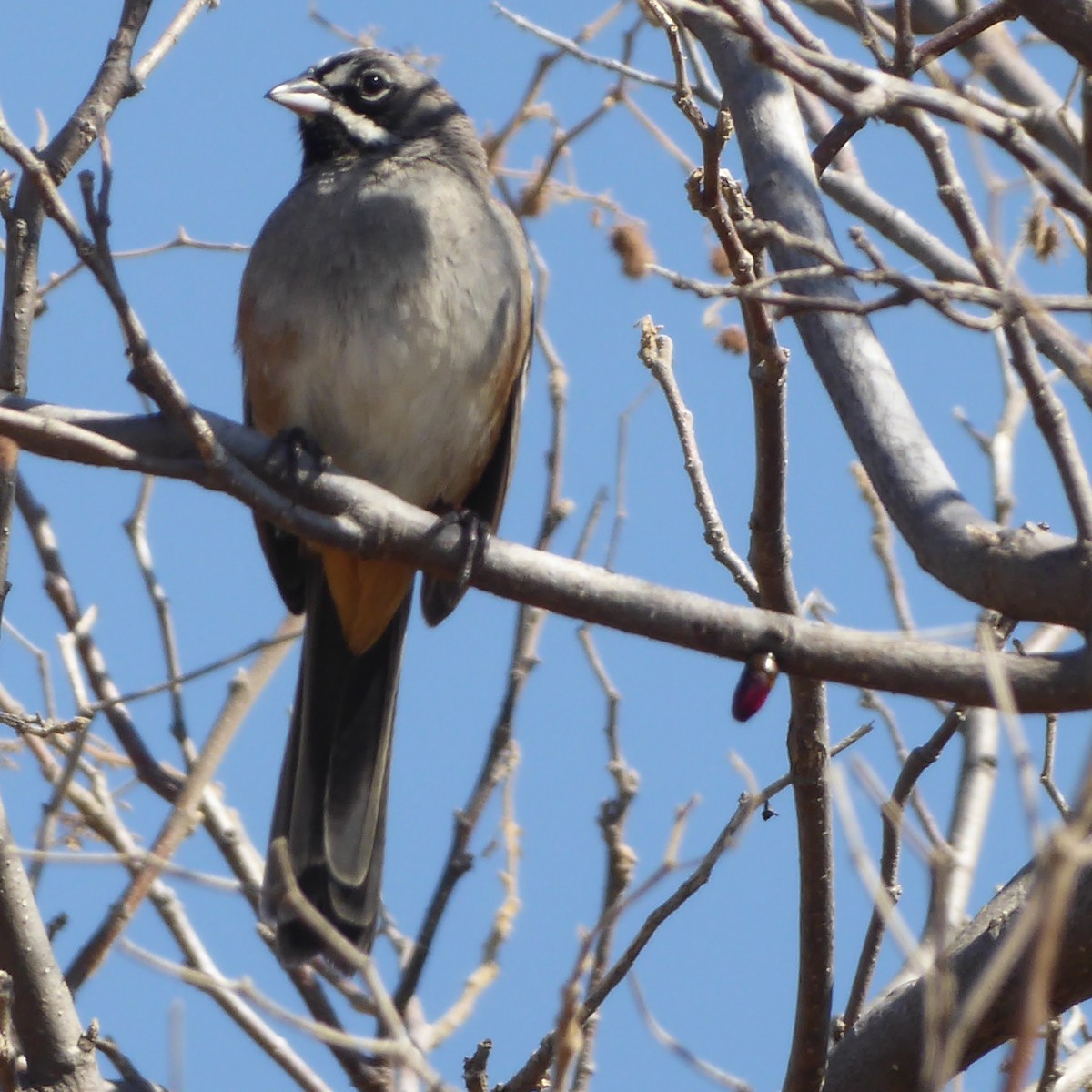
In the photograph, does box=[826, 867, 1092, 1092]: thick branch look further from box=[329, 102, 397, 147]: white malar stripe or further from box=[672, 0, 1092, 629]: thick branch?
box=[329, 102, 397, 147]: white malar stripe

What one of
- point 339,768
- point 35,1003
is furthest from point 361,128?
point 35,1003

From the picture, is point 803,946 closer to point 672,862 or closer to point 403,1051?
point 672,862

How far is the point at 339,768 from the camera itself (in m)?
4.84

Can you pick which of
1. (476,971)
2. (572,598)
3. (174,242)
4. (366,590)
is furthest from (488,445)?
(572,598)

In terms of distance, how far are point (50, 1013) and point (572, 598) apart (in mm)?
1338

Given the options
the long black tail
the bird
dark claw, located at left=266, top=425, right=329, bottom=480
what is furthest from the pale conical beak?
dark claw, located at left=266, top=425, right=329, bottom=480

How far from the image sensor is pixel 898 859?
355 centimetres

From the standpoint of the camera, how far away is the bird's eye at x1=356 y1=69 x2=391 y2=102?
17.7 feet

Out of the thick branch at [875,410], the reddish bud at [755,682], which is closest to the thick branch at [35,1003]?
the reddish bud at [755,682]

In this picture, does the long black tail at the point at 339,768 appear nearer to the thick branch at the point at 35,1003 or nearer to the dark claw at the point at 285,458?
the thick branch at the point at 35,1003

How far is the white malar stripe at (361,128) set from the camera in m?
5.25

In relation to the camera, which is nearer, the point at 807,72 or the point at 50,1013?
the point at 807,72

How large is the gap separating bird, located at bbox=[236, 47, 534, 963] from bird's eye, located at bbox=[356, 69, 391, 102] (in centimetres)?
12

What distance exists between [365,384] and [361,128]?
42.0 inches
